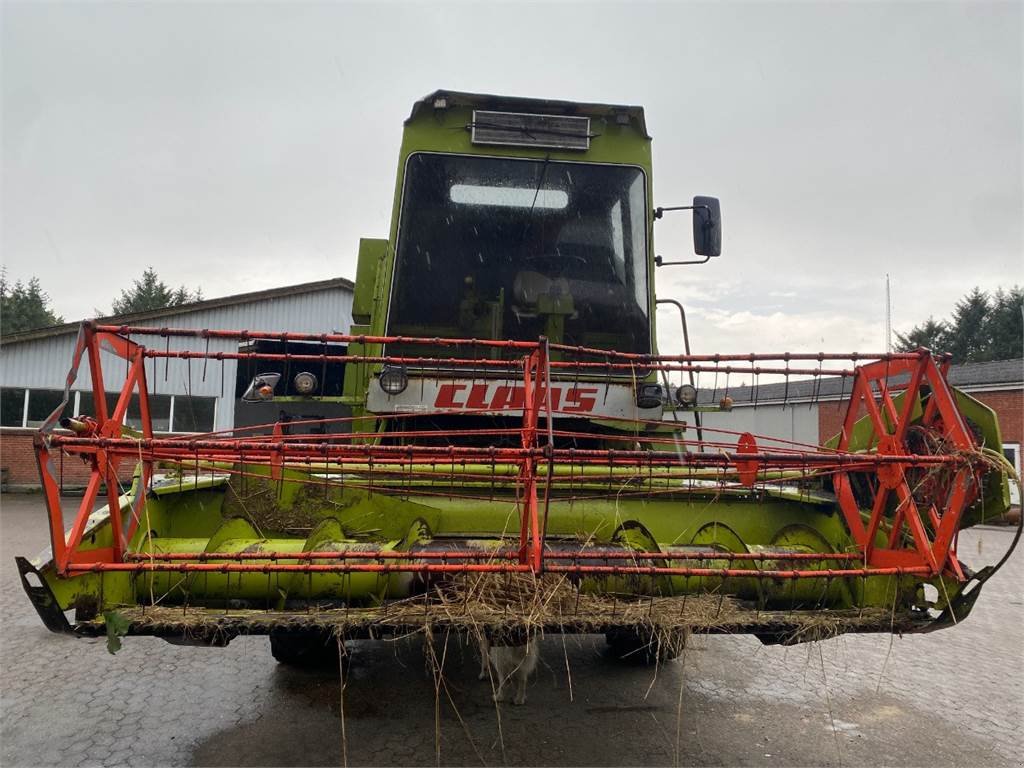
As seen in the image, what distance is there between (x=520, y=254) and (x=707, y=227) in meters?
1.29

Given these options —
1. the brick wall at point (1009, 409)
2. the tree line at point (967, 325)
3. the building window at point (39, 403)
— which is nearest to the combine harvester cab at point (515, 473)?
the brick wall at point (1009, 409)

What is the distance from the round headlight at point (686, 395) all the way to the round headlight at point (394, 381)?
5.56 feet

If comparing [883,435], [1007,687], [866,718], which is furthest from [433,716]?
[1007,687]

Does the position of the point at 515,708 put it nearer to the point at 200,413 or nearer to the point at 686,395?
the point at 686,395

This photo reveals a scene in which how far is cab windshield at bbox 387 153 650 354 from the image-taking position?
15.2 feet

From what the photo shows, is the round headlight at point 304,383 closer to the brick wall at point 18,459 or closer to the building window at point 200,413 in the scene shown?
the building window at point 200,413

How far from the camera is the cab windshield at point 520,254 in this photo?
15.2 feet

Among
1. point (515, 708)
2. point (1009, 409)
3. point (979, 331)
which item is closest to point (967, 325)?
point (979, 331)

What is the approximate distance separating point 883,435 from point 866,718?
1.70m

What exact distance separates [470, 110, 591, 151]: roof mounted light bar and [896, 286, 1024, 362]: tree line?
4039 centimetres

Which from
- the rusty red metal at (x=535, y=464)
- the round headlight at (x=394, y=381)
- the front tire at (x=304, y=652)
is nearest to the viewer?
the rusty red metal at (x=535, y=464)

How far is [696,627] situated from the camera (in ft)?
9.16

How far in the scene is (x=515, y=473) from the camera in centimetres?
363

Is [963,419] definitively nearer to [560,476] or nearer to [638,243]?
[560,476]
